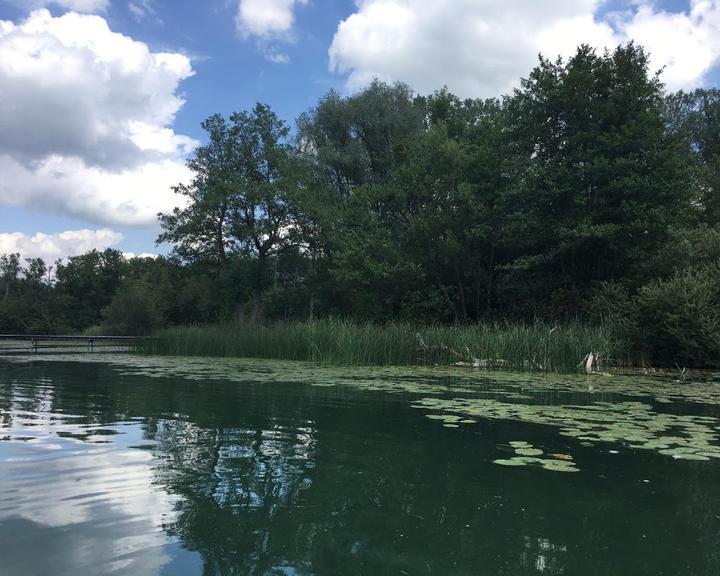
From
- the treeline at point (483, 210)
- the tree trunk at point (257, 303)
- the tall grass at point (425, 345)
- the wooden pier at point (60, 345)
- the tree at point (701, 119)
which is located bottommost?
the wooden pier at point (60, 345)

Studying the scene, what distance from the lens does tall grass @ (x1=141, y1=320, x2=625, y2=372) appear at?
1331 centimetres

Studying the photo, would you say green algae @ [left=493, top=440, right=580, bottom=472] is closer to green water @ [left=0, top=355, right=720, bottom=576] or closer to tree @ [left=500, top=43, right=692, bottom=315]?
green water @ [left=0, top=355, right=720, bottom=576]

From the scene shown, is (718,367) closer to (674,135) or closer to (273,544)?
(674,135)

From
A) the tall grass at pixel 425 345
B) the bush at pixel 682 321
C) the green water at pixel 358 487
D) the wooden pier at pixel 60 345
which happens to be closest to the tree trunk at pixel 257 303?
the wooden pier at pixel 60 345

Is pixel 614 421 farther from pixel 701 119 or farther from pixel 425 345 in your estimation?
pixel 701 119

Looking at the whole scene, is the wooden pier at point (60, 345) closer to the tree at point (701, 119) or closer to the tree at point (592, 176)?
the tree at point (592, 176)

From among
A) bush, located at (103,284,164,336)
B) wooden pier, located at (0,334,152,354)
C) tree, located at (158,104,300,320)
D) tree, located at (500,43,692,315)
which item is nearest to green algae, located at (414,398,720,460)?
tree, located at (500,43,692,315)

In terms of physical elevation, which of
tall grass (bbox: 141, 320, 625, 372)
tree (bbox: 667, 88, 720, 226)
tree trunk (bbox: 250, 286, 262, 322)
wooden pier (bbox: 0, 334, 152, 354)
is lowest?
wooden pier (bbox: 0, 334, 152, 354)

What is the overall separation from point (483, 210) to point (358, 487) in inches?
782

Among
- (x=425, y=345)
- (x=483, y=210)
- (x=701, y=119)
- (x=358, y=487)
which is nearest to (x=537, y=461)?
(x=358, y=487)

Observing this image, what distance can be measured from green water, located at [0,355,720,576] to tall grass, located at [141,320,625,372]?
550cm

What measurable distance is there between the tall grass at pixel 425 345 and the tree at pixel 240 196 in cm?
1173

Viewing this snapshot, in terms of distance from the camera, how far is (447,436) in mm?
5477

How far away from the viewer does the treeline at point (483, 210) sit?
18.2 meters
